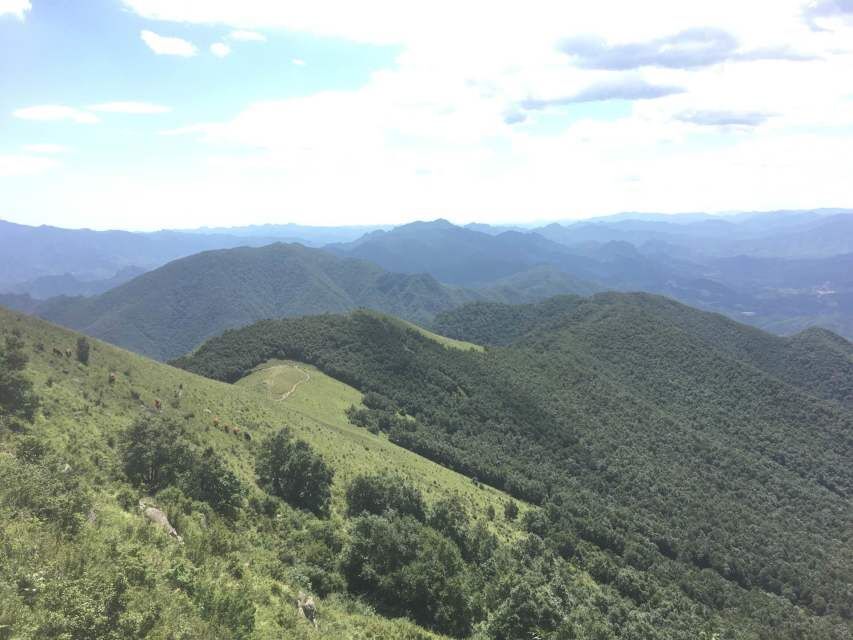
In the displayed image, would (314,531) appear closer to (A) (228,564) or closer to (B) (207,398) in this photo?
(A) (228,564)

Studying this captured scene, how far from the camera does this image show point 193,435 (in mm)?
50312

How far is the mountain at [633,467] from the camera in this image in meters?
87.5

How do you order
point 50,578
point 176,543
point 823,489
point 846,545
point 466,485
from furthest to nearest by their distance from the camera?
point 823,489 → point 846,545 → point 466,485 → point 176,543 → point 50,578

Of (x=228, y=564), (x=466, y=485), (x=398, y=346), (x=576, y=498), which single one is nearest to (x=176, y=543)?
(x=228, y=564)

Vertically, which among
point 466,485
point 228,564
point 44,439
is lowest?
point 466,485

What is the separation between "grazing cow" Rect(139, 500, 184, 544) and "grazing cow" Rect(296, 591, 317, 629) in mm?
7788

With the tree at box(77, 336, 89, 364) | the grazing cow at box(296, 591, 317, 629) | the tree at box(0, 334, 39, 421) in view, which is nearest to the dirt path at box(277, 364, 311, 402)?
the tree at box(77, 336, 89, 364)

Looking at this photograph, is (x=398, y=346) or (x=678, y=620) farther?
(x=398, y=346)

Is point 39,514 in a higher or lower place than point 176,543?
higher

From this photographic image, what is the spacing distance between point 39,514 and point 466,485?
85002 mm

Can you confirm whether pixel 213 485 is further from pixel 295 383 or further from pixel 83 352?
pixel 295 383

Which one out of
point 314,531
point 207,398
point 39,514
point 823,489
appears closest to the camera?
point 39,514

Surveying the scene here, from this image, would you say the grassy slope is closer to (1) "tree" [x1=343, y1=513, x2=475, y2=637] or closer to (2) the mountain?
(1) "tree" [x1=343, y1=513, x2=475, y2=637]

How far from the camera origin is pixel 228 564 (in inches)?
1056
